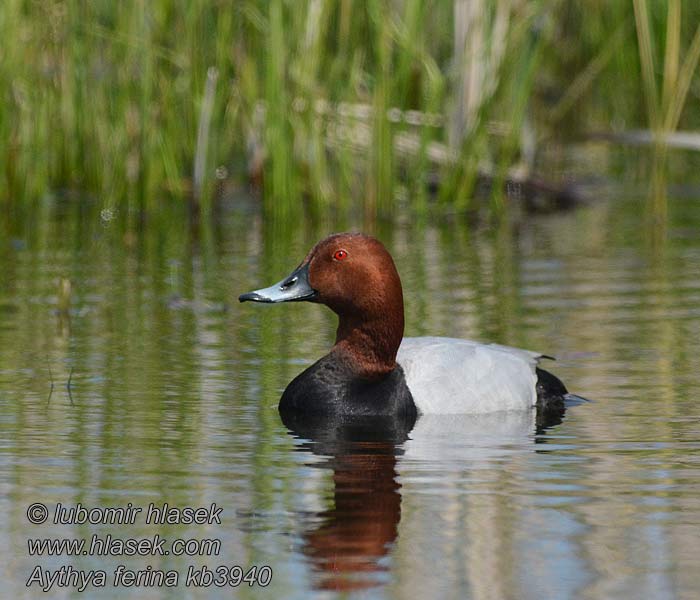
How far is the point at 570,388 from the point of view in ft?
24.4

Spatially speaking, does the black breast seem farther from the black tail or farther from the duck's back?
the black tail

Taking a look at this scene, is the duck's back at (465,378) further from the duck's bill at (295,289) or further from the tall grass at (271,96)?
the tall grass at (271,96)

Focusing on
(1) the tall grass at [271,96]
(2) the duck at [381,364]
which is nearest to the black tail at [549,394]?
(2) the duck at [381,364]

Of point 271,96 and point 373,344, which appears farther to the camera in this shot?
point 271,96

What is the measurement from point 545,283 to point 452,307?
3.82ft

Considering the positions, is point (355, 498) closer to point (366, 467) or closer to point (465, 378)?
point (366, 467)

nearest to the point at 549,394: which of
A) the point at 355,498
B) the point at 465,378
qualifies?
the point at 465,378

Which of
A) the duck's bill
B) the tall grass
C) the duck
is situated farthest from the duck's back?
the tall grass

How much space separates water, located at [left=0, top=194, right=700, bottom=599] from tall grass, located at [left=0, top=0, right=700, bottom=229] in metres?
1.26

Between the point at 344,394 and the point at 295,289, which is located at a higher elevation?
the point at 295,289

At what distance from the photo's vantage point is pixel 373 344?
7207mm

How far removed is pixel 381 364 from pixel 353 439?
0.71 m

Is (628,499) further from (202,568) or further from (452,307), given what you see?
(452,307)

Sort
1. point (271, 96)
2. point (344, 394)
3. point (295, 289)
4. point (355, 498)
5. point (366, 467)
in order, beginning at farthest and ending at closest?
point (271, 96)
point (295, 289)
point (344, 394)
point (366, 467)
point (355, 498)
